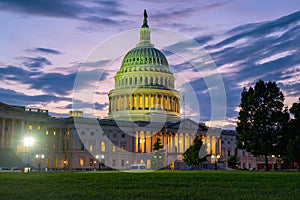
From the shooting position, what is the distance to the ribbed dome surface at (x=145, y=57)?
502 feet

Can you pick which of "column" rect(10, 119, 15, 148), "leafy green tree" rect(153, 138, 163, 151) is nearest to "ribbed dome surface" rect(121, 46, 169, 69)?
"leafy green tree" rect(153, 138, 163, 151)

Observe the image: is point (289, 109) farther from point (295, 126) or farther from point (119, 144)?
point (119, 144)

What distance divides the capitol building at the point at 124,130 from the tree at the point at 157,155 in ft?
8.23

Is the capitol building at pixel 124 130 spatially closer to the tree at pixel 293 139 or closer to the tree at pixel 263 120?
the tree at pixel 263 120

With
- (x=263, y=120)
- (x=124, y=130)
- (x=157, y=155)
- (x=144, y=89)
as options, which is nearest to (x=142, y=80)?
(x=144, y=89)

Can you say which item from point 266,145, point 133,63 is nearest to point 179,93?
point 133,63

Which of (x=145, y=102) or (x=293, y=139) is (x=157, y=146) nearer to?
(x=145, y=102)

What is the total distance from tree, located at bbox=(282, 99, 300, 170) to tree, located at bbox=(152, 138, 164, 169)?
45.7 meters

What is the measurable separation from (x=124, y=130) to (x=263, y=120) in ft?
209

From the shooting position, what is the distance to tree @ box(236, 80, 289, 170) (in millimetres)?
67062

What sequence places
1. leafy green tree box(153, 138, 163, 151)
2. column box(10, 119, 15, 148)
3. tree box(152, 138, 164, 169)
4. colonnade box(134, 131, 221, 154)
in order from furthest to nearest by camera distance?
colonnade box(134, 131, 221, 154) → leafy green tree box(153, 138, 163, 151) → tree box(152, 138, 164, 169) → column box(10, 119, 15, 148)

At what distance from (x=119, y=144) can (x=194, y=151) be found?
106ft

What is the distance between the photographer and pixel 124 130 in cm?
12606

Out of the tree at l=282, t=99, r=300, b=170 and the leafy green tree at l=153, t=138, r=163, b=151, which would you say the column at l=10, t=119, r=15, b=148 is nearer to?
the leafy green tree at l=153, t=138, r=163, b=151
